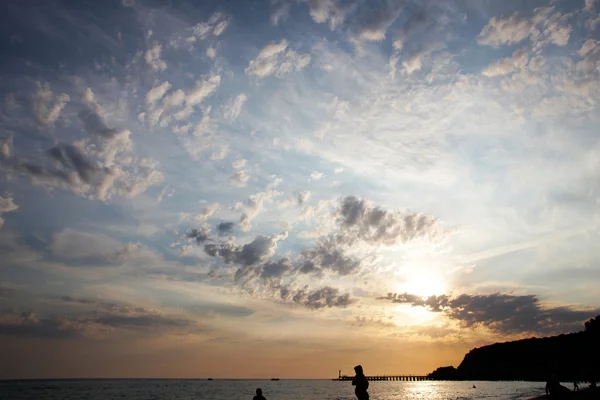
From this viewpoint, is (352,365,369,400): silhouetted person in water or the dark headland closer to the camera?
(352,365,369,400): silhouetted person in water

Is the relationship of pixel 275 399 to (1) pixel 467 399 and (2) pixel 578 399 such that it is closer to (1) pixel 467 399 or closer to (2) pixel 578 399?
(1) pixel 467 399

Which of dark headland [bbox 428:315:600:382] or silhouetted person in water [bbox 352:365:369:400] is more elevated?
silhouetted person in water [bbox 352:365:369:400]

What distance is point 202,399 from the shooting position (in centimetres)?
8944

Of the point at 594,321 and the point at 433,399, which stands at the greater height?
the point at 594,321

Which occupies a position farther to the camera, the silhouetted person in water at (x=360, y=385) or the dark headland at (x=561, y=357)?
the dark headland at (x=561, y=357)

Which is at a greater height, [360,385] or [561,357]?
[360,385]

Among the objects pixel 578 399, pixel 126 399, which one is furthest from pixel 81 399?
pixel 578 399

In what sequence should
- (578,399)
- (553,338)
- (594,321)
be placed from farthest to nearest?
1. (553,338)
2. (594,321)
3. (578,399)

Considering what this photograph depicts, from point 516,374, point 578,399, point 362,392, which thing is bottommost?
point 516,374

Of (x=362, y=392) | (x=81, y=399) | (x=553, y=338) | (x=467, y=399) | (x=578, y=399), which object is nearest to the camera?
(x=362, y=392)

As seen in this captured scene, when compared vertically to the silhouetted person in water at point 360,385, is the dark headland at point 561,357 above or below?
below

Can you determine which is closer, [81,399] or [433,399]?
[433,399]

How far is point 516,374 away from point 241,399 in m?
154

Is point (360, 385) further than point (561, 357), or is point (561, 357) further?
point (561, 357)
